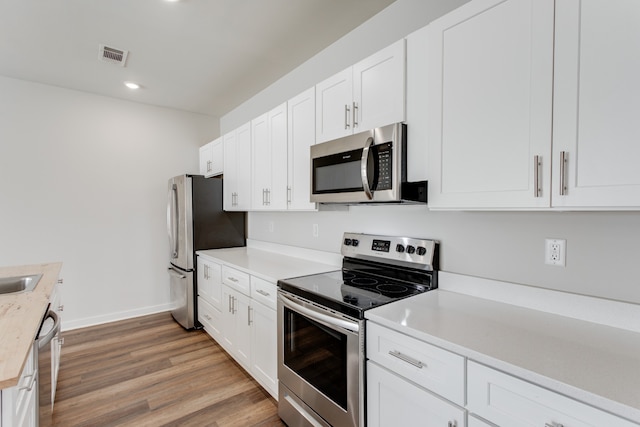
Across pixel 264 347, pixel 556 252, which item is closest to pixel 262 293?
pixel 264 347

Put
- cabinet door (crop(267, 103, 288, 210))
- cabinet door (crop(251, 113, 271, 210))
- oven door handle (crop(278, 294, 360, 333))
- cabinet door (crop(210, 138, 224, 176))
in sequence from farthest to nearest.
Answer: cabinet door (crop(210, 138, 224, 176))
cabinet door (crop(251, 113, 271, 210))
cabinet door (crop(267, 103, 288, 210))
oven door handle (crop(278, 294, 360, 333))

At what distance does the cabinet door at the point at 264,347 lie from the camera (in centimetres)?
208

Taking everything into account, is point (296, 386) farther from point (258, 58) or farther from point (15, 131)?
point (15, 131)

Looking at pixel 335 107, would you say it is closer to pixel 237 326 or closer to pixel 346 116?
pixel 346 116

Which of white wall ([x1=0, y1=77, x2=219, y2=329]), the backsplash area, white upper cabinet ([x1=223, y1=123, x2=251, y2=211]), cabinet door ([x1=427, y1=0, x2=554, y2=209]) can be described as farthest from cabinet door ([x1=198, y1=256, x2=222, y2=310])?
cabinet door ([x1=427, y1=0, x2=554, y2=209])

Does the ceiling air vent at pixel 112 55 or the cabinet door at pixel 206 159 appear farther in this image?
the cabinet door at pixel 206 159

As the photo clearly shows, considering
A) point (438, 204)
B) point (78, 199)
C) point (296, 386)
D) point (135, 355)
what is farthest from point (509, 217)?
point (78, 199)

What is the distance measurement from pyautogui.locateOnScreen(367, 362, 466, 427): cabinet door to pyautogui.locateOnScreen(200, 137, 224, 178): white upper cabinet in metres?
3.05

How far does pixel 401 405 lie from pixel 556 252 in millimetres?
931

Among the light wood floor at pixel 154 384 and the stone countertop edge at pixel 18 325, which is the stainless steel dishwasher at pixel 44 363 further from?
the light wood floor at pixel 154 384

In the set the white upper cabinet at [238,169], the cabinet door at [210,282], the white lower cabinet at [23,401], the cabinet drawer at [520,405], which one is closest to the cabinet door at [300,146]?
the white upper cabinet at [238,169]

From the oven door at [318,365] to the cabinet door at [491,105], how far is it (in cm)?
80

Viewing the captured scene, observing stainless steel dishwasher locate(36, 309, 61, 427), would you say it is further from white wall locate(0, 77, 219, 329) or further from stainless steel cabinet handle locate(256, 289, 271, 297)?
white wall locate(0, 77, 219, 329)

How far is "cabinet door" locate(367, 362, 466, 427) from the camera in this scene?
1098 mm
